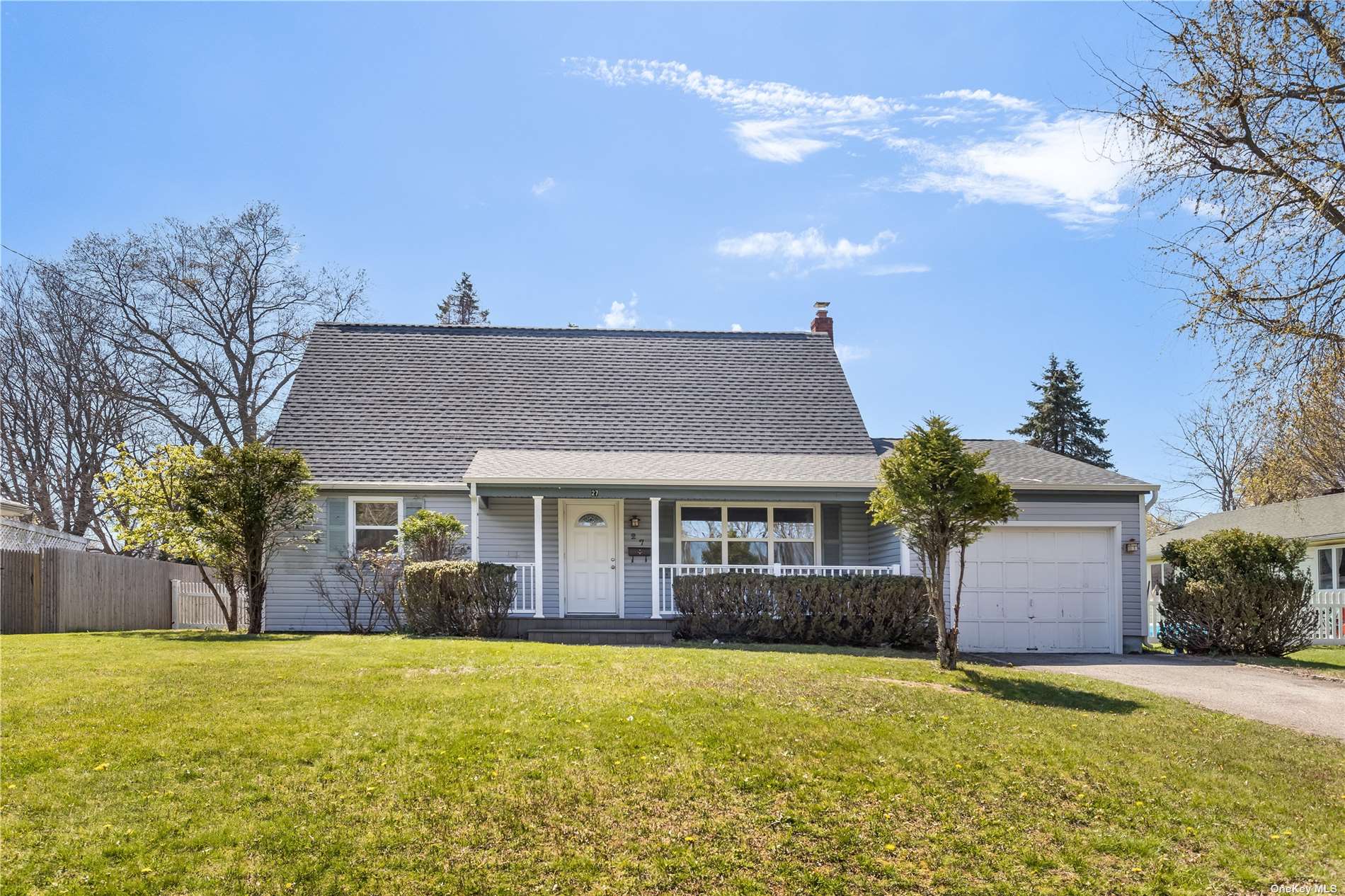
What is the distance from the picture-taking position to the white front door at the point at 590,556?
17.4 m

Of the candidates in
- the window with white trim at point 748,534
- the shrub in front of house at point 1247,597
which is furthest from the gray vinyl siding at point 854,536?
the shrub in front of house at point 1247,597

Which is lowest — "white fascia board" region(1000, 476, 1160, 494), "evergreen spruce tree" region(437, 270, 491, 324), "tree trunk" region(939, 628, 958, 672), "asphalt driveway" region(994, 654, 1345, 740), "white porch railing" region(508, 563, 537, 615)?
"asphalt driveway" region(994, 654, 1345, 740)

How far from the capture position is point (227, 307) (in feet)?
95.8

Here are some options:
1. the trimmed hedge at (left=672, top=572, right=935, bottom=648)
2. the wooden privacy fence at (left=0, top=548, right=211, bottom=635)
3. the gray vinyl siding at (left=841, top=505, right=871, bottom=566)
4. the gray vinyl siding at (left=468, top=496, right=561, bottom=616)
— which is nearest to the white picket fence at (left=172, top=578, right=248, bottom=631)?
the wooden privacy fence at (left=0, top=548, right=211, bottom=635)

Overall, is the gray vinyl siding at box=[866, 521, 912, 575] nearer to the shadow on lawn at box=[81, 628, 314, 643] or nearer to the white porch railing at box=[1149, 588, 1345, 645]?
the white porch railing at box=[1149, 588, 1345, 645]

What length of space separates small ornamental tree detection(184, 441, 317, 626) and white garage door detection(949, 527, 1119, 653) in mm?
10455

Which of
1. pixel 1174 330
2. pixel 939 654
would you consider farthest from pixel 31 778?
pixel 1174 330

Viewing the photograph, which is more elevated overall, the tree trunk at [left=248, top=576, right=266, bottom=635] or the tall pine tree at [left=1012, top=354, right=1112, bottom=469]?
the tall pine tree at [left=1012, top=354, right=1112, bottom=469]

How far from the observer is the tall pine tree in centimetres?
3784

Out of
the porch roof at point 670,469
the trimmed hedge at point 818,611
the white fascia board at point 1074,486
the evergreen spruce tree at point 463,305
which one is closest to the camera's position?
the trimmed hedge at point 818,611

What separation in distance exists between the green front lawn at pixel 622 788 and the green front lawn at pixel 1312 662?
589cm

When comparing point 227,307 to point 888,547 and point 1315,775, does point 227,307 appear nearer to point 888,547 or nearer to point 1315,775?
point 888,547

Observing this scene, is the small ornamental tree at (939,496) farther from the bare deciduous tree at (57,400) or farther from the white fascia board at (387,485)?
the bare deciduous tree at (57,400)

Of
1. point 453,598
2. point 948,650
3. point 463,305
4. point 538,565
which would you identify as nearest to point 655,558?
point 538,565
